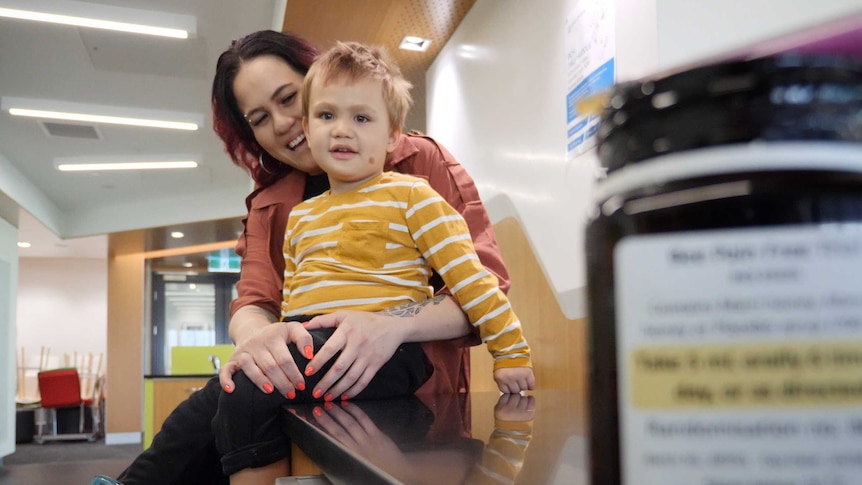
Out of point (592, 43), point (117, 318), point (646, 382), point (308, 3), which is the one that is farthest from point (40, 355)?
point (646, 382)

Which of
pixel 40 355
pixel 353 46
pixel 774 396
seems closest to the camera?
pixel 774 396

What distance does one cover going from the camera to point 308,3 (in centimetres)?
246

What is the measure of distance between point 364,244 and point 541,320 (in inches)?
36.7

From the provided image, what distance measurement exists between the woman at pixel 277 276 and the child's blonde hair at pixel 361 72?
0.37 feet

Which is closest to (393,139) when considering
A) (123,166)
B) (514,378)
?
(514,378)

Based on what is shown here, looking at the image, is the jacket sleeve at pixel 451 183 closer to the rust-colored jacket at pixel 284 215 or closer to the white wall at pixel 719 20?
the rust-colored jacket at pixel 284 215

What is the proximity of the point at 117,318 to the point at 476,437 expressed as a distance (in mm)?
9804

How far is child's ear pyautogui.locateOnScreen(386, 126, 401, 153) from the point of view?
1118 mm

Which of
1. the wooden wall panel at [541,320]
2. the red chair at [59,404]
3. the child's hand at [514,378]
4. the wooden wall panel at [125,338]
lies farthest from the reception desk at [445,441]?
the red chair at [59,404]

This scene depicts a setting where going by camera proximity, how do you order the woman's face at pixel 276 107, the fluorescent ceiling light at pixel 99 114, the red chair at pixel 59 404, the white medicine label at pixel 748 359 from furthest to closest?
the red chair at pixel 59 404 < the fluorescent ceiling light at pixel 99 114 < the woman's face at pixel 276 107 < the white medicine label at pixel 748 359

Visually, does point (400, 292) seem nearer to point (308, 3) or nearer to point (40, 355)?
point (308, 3)

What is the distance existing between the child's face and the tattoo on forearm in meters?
0.22

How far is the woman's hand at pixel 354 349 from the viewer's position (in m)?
0.74

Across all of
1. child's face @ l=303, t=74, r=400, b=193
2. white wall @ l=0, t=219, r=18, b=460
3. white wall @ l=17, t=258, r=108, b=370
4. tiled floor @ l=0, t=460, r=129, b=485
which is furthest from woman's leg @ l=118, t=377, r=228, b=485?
white wall @ l=17, t=258, r=108, b=370
